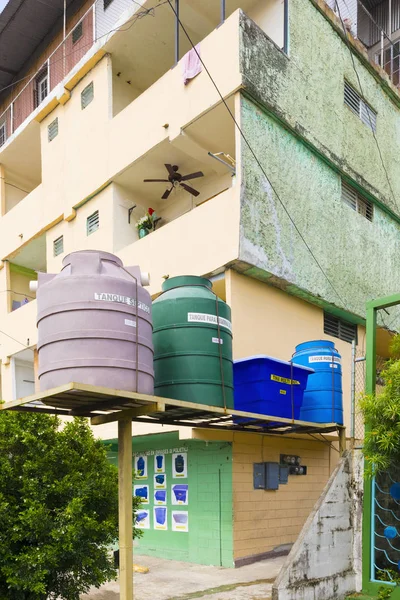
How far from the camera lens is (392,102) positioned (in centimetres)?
1759

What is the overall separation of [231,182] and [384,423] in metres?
8.32

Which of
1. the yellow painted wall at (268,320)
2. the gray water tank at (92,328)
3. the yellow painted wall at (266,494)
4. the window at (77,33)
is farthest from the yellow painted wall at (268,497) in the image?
the window at (77,33)

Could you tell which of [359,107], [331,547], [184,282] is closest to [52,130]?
[359,107]

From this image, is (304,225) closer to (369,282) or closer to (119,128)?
(369,282)

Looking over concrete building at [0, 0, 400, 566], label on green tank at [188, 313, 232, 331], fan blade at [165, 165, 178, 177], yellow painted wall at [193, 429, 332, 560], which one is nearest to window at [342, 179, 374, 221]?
concrete building at [0, 0, 400, 566]

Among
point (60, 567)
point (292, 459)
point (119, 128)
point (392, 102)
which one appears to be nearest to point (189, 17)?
point (119, 128)

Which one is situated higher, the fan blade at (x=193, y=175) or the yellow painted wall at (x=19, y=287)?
the fan blade at (x=193, y=175)

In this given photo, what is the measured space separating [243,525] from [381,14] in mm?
15416

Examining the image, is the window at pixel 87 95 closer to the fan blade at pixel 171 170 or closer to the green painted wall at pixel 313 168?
the fan blade at pixel 171 170

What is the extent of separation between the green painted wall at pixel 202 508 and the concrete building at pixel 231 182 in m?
0.04

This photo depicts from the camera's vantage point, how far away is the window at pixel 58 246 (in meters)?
16.7

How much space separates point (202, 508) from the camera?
11523 mm

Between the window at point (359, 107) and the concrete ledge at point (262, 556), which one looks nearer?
the concrete ledge at point (262, 556)

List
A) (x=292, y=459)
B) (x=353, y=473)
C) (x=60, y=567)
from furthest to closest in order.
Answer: (x=292, y=459) < (x=353, y=473) < (x=60, y=567)
